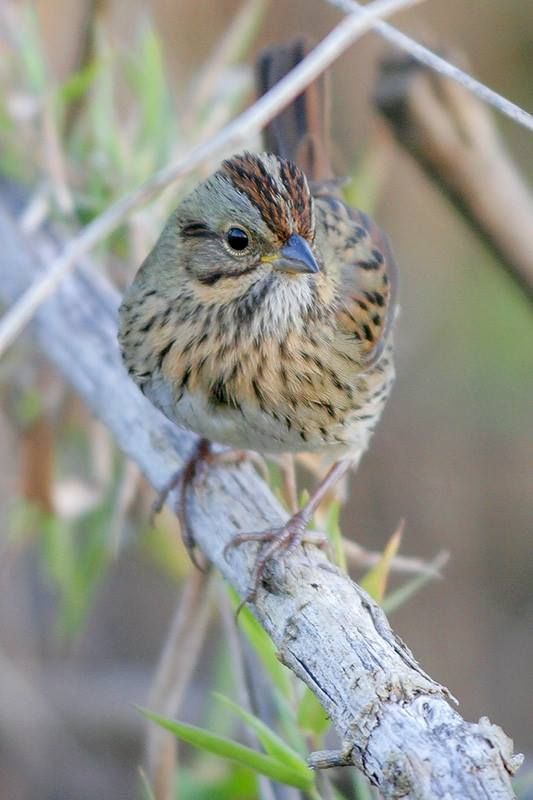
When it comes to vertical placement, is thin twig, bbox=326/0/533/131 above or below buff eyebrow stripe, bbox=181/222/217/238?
above

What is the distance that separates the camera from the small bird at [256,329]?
6.83ft

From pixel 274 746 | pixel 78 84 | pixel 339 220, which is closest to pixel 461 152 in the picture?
pixel 339 220

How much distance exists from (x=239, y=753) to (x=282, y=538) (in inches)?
14.9

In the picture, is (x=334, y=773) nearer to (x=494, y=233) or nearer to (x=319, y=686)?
(x=319, y=686)

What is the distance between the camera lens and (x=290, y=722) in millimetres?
1953

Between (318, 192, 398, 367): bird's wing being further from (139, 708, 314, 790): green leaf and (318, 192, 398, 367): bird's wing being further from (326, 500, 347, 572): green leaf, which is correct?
(139, 708, 314, 790): green leaf

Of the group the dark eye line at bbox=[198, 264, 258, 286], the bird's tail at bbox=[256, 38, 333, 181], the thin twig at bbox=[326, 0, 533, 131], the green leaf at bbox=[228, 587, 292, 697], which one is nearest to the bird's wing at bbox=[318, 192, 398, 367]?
the bird's tail at bbox=[256, 38, 333, 181]

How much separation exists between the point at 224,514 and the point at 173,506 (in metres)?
0.12

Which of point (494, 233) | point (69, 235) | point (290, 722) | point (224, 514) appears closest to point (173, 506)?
point (224, 514)

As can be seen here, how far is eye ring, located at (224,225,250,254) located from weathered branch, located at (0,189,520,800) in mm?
386

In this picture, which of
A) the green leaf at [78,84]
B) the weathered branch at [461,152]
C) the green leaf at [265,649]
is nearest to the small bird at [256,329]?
the green leaf at [265,649]

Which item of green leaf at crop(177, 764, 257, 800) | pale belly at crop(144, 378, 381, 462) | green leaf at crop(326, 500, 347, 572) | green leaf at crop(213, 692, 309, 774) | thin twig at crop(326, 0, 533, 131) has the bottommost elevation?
green leaf at crop(177, 764, 257, 800)

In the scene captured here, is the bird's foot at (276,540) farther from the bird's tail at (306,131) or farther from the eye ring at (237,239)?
the bird's tail at (306,131)

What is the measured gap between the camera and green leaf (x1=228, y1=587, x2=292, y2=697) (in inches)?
77.4
